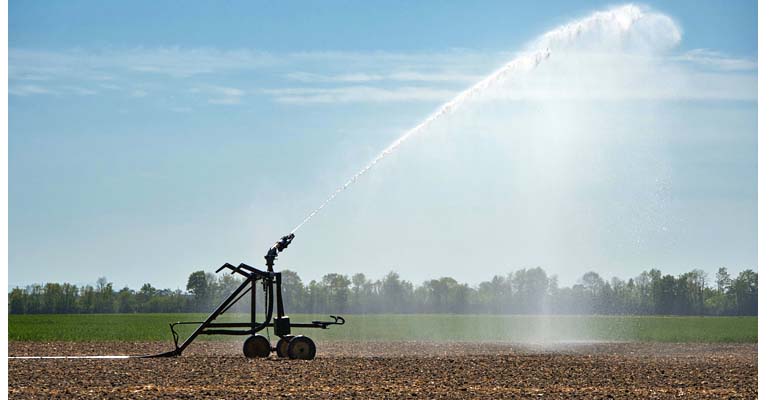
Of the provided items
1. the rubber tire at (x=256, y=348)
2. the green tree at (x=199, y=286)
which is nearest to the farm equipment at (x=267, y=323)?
the rubber tire at (x=256, y=348)

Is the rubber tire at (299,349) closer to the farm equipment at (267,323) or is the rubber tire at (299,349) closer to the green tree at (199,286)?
the farm equipment at (267,323)

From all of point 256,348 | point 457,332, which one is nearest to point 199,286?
point 457,332

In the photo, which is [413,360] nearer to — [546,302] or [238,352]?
[238,352]

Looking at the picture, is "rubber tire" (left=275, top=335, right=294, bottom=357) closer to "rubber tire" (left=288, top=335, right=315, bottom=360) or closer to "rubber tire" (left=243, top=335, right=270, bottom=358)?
"rubber tire" (left=288, top=335, right=315, bottom=360)

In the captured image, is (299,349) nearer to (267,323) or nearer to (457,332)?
(267,323)

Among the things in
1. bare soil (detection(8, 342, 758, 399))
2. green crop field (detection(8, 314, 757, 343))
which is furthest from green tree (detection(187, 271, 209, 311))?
bare soil (detection(8, 342, 758, 399))

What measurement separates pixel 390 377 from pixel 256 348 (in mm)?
5013

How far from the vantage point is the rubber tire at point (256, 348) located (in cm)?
2320

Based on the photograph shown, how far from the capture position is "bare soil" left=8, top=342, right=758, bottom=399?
16.9 meters

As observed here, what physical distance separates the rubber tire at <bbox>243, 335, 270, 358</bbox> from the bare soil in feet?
0.90

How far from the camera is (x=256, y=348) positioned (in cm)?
2320

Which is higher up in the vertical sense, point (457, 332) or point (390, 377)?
point (390, 377)

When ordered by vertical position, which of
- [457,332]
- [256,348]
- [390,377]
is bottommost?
[457,332]

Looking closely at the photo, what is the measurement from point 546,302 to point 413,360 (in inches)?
1925
